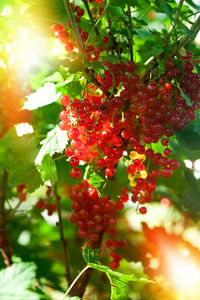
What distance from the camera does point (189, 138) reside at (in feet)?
3.47

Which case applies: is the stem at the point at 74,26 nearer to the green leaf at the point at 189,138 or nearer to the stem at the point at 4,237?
the green leaf at the point at 189,138

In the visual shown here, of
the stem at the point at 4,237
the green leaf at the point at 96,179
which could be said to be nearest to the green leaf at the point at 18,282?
the green leaf at the point at 96,179

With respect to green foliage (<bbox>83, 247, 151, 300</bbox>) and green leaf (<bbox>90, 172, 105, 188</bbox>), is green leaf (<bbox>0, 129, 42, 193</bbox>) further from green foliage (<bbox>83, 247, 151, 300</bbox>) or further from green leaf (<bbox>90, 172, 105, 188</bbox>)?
green foliage (<bbox>83, 247, 151, 300</bbox>)

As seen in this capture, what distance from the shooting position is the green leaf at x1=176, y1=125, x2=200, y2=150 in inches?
41.3

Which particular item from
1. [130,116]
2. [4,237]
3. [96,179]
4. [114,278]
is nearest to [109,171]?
[96,179]

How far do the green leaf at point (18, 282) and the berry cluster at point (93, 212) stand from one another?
0.31 meters

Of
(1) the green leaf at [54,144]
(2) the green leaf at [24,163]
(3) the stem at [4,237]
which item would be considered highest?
(1) the green leaf at [54,144]

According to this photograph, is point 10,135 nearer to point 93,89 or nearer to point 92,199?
point 92,199

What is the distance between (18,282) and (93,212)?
1.37 ft

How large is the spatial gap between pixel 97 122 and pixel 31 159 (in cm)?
40

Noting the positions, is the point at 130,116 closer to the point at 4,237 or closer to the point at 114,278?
the point at 114,278

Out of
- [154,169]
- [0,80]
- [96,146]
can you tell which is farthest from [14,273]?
[0,80]

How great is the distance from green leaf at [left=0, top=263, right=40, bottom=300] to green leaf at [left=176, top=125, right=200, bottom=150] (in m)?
0.54

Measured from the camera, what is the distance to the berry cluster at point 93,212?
1.25m
